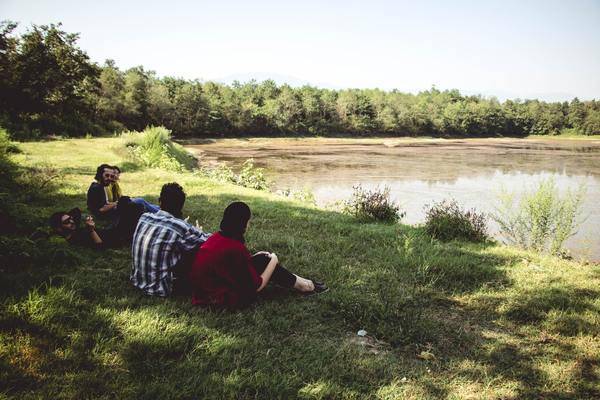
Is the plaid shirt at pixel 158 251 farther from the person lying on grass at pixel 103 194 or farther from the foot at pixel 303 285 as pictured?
the person lying on grass at pixel 103 194

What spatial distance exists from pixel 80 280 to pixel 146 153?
15.1 metres

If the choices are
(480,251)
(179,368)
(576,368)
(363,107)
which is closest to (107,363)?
(179,368)

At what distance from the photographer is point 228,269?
4074mm

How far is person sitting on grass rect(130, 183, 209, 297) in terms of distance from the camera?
4.27 m

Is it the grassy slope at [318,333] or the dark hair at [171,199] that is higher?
the dark hair at [171,199]

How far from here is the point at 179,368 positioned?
3.09 meters

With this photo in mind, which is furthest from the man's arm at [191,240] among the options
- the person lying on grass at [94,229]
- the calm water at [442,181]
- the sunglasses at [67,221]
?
the calm water at [442,181]

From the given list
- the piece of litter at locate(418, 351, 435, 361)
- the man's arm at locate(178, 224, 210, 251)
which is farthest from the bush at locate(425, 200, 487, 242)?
the man's arm at locate(178, 224, 210, 251)

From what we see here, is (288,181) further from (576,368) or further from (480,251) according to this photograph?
(576,368)

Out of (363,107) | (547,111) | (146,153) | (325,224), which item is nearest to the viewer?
(325,224)

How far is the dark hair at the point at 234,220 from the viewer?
399cm

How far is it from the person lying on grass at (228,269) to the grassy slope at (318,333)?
190 millimetres

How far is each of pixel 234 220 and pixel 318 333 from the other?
1.53 meters

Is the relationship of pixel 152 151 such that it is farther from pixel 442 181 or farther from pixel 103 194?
pixel 442 181
